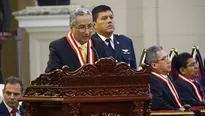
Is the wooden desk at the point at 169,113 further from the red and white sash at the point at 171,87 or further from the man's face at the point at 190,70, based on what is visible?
the man's face at the point at 190,70

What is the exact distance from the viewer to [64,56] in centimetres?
535

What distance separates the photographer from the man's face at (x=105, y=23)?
251 inches

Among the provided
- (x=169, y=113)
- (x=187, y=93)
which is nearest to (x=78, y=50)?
(x=169, y=113)

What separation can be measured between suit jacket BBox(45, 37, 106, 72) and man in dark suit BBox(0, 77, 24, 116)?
6.81 feet

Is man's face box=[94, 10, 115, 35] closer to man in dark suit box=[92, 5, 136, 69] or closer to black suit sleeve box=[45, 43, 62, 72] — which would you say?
man in dark suit box=[92, 5, 136, 69]

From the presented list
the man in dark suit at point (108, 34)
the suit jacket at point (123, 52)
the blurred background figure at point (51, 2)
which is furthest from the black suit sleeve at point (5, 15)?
the man in dark suit at point (108, 34)

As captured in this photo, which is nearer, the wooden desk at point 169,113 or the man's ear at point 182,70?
the wooden desk at point 169,113

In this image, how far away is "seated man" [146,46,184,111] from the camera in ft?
25.2

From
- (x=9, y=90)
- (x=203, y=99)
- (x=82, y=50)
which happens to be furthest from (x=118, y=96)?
(x=203, y=99)

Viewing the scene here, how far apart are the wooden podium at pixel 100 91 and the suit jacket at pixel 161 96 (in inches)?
111

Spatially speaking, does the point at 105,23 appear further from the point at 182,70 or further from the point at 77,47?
the point at 182,70

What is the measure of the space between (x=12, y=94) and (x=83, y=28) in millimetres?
2456

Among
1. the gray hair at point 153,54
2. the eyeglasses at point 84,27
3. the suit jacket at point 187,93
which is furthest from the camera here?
the suit jacket at point 187,93

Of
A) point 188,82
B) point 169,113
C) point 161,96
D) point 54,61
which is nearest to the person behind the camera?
point 54,61
